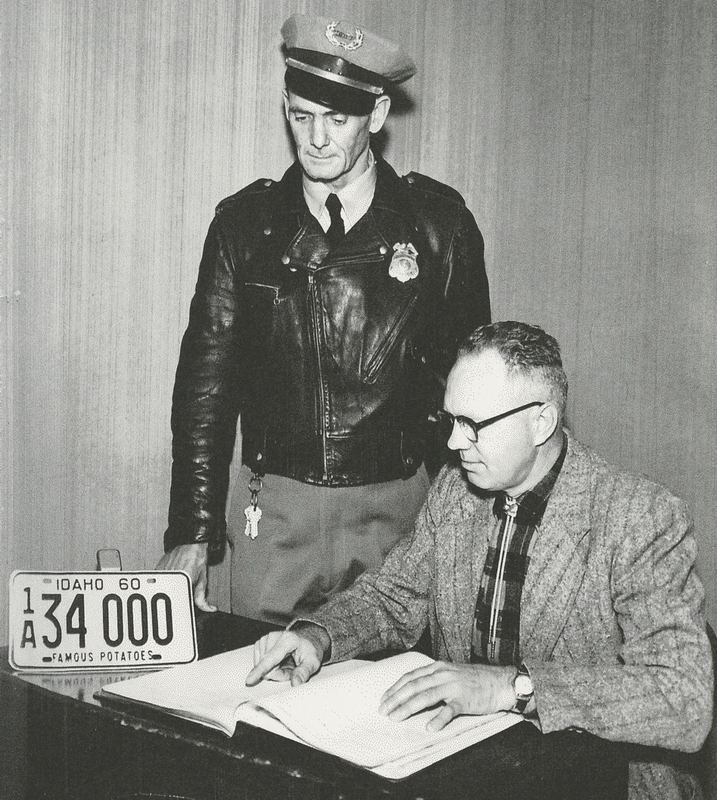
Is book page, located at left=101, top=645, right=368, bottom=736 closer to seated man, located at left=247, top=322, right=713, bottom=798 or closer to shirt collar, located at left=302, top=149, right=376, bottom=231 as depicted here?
seated man, located at left=247, top=322, right=713, bottom=798

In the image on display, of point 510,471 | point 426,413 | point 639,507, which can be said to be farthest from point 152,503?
point 639,507

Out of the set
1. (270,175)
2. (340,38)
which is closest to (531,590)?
(340,38)

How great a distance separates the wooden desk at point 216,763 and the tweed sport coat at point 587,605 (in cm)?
8

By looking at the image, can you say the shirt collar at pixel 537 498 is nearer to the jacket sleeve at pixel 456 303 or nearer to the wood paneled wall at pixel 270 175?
the jacket sleeve at pixel 456 303

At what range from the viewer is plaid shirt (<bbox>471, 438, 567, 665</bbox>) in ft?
6.73

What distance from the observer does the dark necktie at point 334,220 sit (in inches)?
102

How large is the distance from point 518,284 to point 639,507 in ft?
6.23

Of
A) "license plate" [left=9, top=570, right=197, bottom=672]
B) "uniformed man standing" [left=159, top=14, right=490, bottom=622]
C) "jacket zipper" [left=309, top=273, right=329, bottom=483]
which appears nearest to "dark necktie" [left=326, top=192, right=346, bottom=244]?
"uniformed man standing" [left=159, top=14, right=490, bottom=622]

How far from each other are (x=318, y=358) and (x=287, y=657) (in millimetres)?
896

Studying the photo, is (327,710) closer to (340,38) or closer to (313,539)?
(313,539)

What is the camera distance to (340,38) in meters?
2.53

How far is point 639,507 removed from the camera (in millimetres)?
1918

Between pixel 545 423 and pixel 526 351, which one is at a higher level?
pixel 526 351

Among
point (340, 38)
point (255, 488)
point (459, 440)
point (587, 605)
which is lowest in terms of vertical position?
point (587, 605)
